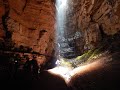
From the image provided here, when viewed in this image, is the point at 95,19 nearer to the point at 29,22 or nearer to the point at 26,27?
the point at 29,22

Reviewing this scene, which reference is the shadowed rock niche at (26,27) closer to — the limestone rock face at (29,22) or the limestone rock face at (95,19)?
the limestone rock face at (29,22)

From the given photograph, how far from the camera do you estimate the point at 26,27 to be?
50.7 feet

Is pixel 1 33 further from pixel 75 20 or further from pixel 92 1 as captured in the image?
pixel 75 20

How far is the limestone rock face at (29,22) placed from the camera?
537 inches

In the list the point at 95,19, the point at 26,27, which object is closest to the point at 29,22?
the point at 26,27

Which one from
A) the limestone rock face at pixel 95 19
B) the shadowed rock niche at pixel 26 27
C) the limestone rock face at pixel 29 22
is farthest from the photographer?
the limestone rock face at pixel 95 19

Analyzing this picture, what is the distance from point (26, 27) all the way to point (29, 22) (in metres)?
0.63

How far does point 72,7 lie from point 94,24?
42.6 feet

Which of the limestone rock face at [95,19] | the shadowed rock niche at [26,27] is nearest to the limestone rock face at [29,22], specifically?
the shadowed rock niche at [26,27]

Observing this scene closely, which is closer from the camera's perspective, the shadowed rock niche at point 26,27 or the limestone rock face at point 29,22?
the shadowed rock niche at point 26,27

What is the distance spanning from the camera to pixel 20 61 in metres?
14.5

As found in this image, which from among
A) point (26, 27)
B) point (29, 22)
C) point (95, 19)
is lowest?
point (26, 27)

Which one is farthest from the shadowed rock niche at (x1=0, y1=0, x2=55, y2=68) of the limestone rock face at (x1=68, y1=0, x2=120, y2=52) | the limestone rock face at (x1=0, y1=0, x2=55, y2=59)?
the limestone rock face at (x1=68, y1=0, x2=120, y2=52)

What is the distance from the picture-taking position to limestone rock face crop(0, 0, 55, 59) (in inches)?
537
